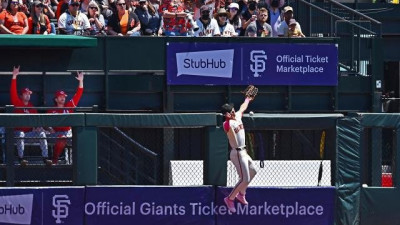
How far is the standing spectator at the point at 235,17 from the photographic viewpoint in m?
21.8

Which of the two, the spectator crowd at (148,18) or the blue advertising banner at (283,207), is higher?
the spectator crowd at (148,18)

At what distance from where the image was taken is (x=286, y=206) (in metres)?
15.1

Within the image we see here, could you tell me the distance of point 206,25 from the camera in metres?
21.5

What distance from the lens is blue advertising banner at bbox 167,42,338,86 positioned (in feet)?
68.4

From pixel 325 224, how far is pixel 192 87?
21.0ft

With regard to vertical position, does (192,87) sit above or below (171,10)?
below

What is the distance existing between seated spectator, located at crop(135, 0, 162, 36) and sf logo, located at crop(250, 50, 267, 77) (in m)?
1.87

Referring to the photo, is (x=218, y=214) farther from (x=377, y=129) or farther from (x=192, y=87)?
(x=192, y=87)

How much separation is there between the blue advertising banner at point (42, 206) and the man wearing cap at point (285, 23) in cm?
816

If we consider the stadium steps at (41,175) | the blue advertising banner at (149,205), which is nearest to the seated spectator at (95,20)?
the stadium steps at (41,175)

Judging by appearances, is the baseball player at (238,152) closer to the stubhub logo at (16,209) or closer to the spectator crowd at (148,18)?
the stubhub logo at (16,209)

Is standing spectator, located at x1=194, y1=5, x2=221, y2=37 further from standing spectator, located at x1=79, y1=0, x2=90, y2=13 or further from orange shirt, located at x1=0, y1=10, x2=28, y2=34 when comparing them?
orange shirt, located at x1=0, y1=10, x2=28, y2=34

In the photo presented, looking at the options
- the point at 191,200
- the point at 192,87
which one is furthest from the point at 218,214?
the point at 192,87

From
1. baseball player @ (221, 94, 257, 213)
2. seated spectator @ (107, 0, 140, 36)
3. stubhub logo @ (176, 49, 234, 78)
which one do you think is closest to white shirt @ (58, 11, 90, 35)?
seated spectator @ (107, 0, 140, 36)
